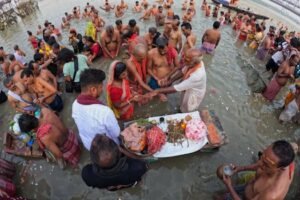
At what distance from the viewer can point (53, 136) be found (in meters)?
3.95

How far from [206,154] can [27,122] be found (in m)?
3.40

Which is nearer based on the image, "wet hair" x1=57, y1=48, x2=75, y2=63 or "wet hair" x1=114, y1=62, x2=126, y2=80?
"wet hair" x1=114, y1=62, x2=126, y2=80

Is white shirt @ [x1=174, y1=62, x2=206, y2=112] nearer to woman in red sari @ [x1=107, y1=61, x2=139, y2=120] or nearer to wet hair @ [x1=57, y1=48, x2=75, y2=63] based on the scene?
woman in red sari @ [x1=107, y1=61, x2=139, y2=120]

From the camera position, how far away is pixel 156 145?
154 inches

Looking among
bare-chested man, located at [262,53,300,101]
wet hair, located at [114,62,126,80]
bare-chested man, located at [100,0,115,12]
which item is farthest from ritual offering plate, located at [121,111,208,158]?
bare-chested man, located at [100,0,115,12]

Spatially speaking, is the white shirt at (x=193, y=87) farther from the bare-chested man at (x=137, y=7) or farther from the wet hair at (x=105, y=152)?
the bare-chested man at (x=137, y=7)

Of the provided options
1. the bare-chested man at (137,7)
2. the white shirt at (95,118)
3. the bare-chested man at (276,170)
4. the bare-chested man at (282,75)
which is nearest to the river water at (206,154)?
the bare-chested man at (282,75)

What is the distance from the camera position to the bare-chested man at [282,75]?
565cm

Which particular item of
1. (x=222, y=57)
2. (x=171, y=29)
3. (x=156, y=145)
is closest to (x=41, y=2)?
(x=171, y=29)

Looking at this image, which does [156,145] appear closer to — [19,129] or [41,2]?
[19,129]

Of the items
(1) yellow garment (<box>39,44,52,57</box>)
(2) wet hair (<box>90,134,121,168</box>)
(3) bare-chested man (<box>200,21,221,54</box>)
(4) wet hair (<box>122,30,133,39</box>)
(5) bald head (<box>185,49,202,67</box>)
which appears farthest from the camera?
(4) wet hair (<box>122,30,133,39</box>)

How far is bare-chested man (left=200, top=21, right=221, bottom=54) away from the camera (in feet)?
24.7

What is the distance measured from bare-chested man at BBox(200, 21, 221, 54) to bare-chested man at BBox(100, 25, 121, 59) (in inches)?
114

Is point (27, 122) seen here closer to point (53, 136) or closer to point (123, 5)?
point (53, 136)
